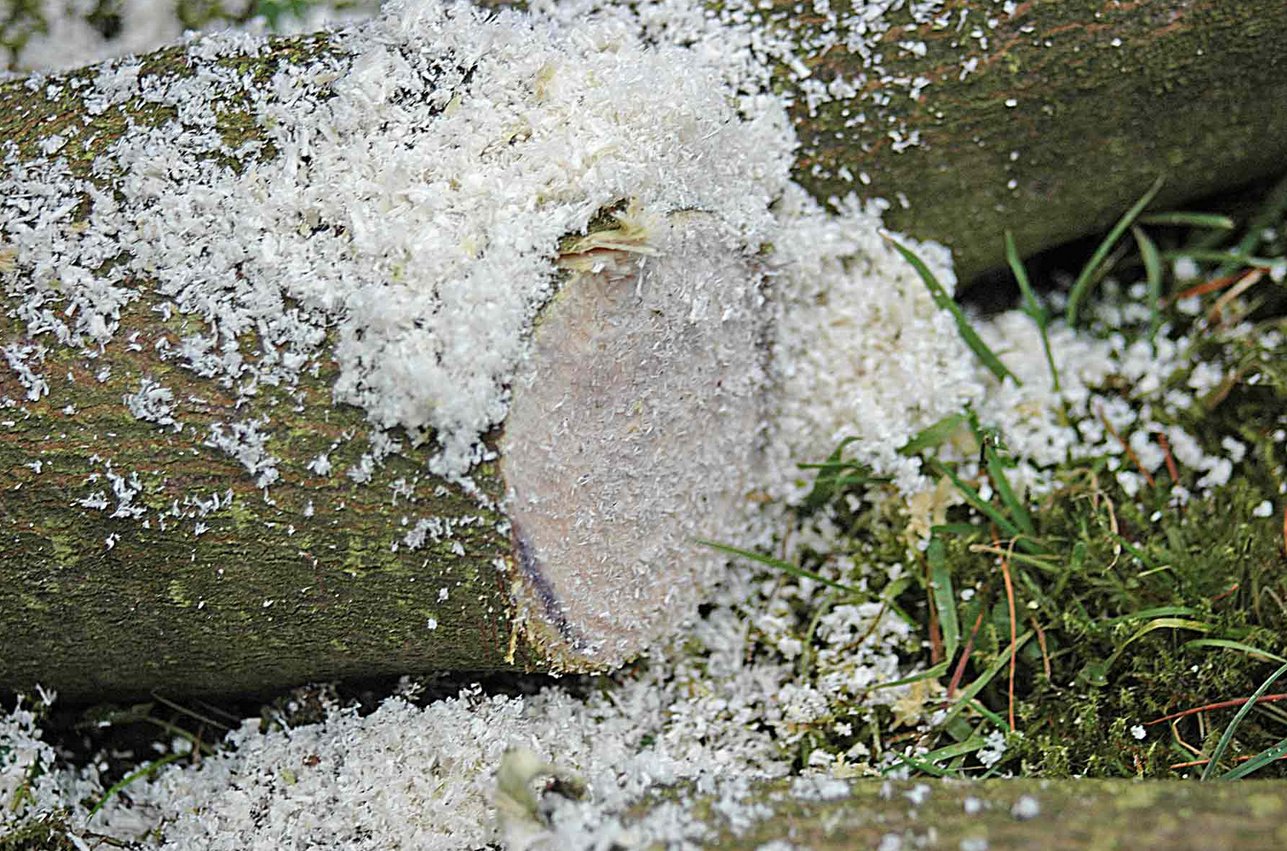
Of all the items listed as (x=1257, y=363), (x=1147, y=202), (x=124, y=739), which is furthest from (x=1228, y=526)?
(x=124, y=739)

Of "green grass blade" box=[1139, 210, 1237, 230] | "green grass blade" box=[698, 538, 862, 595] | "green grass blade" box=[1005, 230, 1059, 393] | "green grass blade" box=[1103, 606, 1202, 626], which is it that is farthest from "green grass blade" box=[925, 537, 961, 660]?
"green grass blade" box=[1139, 210, 1237, 230]

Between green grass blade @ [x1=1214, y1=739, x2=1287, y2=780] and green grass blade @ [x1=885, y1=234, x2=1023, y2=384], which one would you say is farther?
green grass blade @ [x1=885, y1=234, x2=1023, y2=384]

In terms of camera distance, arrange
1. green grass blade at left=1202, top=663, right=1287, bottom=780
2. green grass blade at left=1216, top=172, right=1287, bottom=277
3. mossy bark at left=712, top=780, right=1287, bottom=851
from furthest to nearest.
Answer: green grass blade at left=1216, top=172, right=1287, bottom=277 < green grass blade at left=1202, top=663, right=1287, bottom=780 < mossy bark at left=712, top=780, right=1287, bottom=851

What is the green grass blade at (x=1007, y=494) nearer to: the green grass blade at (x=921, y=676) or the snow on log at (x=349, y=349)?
the green grass blade at (x=921, y=676)

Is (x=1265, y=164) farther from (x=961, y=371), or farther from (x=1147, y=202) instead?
(x=961, y=371)

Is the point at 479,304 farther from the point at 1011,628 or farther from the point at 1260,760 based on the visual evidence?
the point at 1260,760

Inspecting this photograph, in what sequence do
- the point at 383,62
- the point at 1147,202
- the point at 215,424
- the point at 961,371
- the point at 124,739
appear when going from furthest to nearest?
the point at 1147,202 → the point at 961,371 → the point at 124,739 → the point at 383,62 → the point at 215,424

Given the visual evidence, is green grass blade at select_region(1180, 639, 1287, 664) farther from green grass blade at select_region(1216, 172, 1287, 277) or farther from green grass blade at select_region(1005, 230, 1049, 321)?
green grass blade at select_region(1216, 172, 1287, 277)
